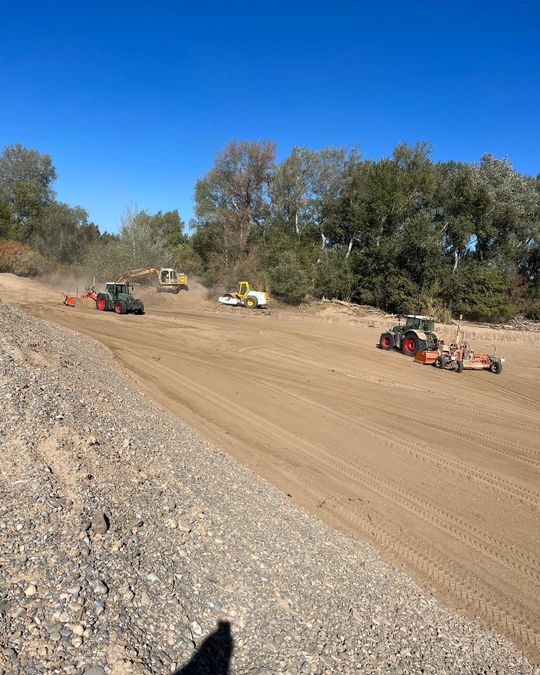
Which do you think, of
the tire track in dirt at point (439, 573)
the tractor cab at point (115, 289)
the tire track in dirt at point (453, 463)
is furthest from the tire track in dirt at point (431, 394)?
the tractor cab at point (115, 289)

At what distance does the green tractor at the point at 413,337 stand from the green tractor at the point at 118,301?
49.6 feet

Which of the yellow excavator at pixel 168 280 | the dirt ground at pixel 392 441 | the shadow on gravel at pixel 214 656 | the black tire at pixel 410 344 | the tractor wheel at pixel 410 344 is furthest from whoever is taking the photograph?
the yellow excavator at pixel 168 280

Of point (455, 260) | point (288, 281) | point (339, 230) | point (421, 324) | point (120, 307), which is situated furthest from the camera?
point (339, 230)

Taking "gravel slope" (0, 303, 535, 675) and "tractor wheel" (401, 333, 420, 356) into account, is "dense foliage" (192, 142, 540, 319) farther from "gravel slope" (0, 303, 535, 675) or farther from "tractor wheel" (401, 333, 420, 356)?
"gravel slope" (0, 303, 535, 675)

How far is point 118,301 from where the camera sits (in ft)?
94.1

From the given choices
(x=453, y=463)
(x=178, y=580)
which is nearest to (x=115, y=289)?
(x=453, y=463)

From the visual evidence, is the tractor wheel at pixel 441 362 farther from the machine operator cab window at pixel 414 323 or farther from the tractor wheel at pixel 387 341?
the tractor wheel at pixel 387 341

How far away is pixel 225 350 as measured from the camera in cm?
1936

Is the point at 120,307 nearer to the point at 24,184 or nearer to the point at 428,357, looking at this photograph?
the point at 428,357

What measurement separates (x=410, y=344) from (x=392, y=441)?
11.5 meters

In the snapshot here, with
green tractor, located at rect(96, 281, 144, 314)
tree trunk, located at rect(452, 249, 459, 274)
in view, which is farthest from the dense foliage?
green tractor, located at rect(96, 281, 144, 314)

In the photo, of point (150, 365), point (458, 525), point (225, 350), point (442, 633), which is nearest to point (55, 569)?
point (442, 633)

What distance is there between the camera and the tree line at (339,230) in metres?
35.3

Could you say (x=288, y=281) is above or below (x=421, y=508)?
above
